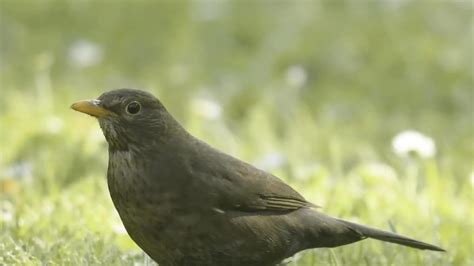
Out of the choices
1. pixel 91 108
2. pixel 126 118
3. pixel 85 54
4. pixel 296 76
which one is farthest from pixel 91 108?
pixel 85 54

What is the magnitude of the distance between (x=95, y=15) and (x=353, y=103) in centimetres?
260

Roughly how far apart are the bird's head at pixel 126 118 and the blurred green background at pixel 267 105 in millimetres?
521

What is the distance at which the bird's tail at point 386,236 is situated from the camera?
16.8 ft

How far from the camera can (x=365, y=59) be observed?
9.66 metres

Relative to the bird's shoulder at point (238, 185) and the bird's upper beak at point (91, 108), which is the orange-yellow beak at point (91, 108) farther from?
the bird's shoulder at point (238, 185)

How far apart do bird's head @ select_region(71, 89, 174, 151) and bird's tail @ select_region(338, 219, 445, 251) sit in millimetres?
969

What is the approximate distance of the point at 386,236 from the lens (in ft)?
16.9

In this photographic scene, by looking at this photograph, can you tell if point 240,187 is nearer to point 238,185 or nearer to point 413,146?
point 238,185

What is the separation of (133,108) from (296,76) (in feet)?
14.0

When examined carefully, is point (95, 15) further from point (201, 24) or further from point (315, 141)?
point (315, 141)

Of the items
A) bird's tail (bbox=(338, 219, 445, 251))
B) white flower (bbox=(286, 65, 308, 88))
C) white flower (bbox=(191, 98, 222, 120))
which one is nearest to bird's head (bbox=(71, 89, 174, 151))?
bird's tail (bbox=(338, 219, 445, 251))

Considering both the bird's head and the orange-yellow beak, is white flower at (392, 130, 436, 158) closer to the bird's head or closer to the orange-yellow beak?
the bird's head

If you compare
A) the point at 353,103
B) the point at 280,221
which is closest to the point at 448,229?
the point at 280,221

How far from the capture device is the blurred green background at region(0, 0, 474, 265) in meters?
5.61
